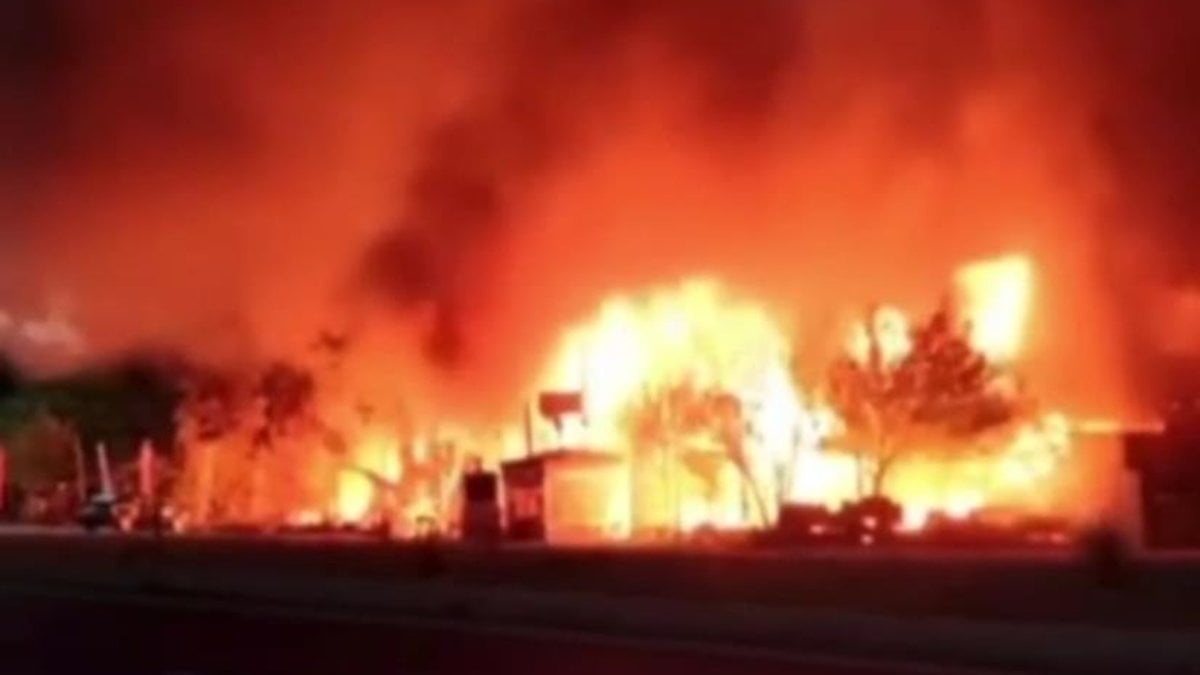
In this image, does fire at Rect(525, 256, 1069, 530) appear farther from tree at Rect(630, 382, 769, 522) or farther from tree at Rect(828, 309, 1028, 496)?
tree at Rect(828, 309, 1028, 496)

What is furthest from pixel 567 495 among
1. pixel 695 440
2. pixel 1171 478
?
pixel 1171 478

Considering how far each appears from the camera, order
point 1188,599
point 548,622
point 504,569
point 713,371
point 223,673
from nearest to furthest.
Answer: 1. point 223,673
2. point 1188,599
3. point 548,622
4. point 504,569
5. point 713,371

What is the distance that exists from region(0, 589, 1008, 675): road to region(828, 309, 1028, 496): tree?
138 ft

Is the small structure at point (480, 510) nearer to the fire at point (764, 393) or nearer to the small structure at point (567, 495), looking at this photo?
the small structure at point (567, 495)

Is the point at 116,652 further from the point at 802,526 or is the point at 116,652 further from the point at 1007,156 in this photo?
the point at 1007,156

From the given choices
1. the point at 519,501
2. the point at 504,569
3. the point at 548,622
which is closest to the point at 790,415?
the point at 519,501

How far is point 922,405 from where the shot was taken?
7225 centimetres

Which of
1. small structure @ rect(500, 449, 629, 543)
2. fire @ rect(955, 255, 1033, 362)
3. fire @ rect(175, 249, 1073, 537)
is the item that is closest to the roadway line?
small structure @ rect(500, 449, 629, 543)

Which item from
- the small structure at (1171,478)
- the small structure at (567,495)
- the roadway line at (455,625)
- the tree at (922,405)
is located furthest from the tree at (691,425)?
the roadway line at (455,625)

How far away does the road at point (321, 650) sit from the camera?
70.8 feet

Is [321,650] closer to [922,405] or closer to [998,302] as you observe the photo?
[922,405]

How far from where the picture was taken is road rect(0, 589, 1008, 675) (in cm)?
2158

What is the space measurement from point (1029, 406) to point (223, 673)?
179 feet

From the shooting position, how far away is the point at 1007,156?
87.1 meters
